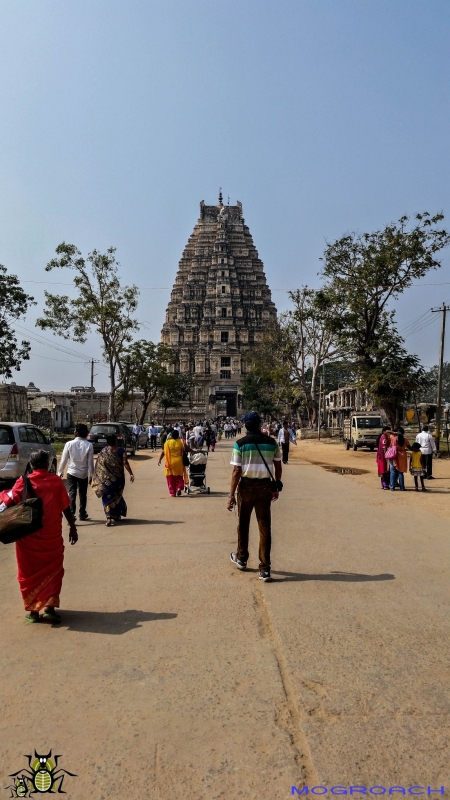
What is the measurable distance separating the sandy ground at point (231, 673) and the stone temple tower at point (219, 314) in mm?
72699

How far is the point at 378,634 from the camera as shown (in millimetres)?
4246

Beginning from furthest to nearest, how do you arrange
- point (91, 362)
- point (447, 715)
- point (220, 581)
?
point (91, 362), point (220, 581), point (447, 715)

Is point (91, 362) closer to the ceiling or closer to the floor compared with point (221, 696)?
closer to the ceiling

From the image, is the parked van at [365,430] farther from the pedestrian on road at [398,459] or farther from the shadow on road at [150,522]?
the shadow on road at [150,522]

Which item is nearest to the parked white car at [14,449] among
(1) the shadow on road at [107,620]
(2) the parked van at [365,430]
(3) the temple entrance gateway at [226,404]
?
(1) the shadow on road at [107,620]

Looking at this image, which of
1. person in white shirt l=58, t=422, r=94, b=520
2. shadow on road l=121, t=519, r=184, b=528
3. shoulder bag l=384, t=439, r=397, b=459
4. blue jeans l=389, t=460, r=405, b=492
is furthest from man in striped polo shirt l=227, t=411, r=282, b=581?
blue jeans l=389, t=460, r=405, b=492

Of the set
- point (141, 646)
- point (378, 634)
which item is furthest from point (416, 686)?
point (141, 646)

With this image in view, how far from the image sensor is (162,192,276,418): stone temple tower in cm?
8046

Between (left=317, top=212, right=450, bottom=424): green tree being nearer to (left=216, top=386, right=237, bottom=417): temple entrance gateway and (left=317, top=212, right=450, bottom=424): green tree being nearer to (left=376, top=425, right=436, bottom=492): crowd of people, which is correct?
(left=376, top=425, right=436, bottom=492): crowd of people

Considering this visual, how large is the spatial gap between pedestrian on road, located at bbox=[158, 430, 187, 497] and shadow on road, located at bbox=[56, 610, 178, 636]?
22.5 feet

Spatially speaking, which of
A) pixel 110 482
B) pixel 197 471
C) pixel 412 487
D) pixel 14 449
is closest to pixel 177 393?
pixel 412 487

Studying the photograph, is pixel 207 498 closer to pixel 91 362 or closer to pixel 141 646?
pixel 141 646

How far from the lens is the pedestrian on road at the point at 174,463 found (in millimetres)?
11852

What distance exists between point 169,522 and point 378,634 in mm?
5109
